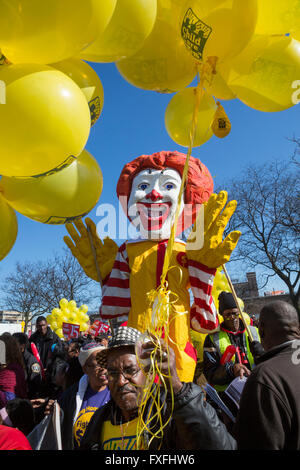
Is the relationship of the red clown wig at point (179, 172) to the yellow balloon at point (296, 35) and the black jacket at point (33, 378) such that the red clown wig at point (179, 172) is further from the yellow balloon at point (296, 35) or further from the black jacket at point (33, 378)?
the black jacket at point (33, 378)

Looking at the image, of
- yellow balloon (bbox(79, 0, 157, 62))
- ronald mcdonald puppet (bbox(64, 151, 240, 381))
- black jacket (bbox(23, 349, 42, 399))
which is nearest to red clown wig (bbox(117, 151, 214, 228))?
ronald mcdonald puppet (bbox(64, 151, 240, 381))

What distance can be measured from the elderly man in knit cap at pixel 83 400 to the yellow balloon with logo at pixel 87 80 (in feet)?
5.64

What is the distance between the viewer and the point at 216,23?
1688 mm

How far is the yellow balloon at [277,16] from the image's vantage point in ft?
5.59

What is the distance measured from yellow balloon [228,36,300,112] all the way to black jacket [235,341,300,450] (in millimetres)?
1369

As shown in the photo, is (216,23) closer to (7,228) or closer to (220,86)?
(220,86)

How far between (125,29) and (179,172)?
5.24ft

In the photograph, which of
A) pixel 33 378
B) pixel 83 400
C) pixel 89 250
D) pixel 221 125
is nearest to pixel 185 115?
pixel 221 125

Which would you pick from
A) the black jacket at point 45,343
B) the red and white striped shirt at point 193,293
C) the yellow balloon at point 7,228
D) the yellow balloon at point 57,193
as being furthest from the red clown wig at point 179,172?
the black jacket at point 45,343

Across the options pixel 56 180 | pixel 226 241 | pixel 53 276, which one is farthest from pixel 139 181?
pixel 53 276

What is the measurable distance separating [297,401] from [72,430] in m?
1.45

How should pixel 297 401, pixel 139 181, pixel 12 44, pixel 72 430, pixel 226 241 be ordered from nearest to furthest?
pixel 12 44, pixel 297 401, pixel 72 430, pixel 226 241, pixel 139 181

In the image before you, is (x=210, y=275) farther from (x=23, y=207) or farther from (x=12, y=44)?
(x=12, y=44)

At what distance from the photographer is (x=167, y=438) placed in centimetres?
142
